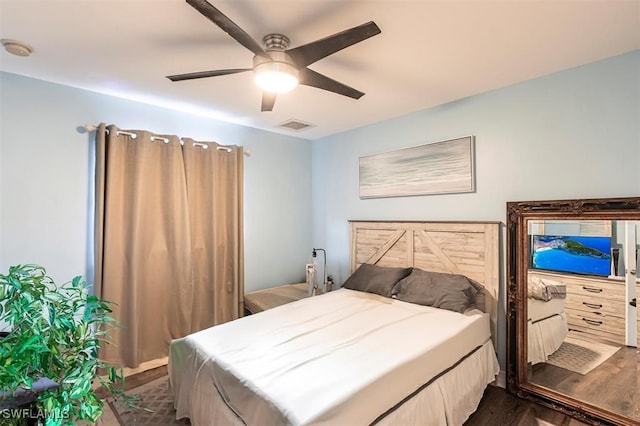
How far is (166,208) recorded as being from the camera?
10.0ft

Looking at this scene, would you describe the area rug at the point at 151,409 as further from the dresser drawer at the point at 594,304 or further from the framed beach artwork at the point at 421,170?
the dresser drawer at the point at 594,304

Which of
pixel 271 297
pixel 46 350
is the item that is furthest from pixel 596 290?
pixel 46 350

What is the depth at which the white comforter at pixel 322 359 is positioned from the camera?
57.0 inches

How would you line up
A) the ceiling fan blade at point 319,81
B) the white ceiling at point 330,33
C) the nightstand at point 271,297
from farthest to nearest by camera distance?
1. the nightstand at point 271,297
2. the ceiling fan blade at point 319,81
3. the white ceiling at point 330,33

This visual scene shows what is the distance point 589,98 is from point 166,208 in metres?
3.69

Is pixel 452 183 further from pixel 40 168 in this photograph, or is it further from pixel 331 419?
pixel 40 168

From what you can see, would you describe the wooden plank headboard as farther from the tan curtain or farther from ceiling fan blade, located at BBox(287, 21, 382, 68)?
ceiling fan blade, located at BBox(287, 21, 382, 68)

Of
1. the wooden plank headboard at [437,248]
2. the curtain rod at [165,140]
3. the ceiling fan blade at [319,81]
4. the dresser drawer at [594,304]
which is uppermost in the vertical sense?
the ceiling fan blade at [319,81]

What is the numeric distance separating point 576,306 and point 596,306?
0.37 feet

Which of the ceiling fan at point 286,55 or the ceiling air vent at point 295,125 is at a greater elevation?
the ceiling air vent at point 295,125

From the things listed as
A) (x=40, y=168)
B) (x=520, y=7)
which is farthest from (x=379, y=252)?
(x=40, y=168)

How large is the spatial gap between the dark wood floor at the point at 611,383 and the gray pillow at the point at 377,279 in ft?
4.61

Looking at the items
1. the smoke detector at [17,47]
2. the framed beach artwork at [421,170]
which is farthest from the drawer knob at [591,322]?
the smoke detector at [17,47]

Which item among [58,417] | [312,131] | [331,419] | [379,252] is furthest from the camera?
[312,131]
